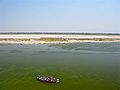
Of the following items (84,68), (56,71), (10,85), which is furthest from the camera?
(84,68)

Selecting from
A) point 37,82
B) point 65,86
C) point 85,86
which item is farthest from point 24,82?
point 85,86

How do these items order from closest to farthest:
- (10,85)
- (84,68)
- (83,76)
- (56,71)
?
(10,85)
(83,76)
(56,71)
(84,68)

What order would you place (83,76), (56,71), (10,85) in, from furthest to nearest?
1. (56,71)
2. (83,76)
3. (10,85)

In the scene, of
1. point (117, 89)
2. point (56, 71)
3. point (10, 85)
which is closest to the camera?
point (117, 89)

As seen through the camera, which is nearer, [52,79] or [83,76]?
[52,79]

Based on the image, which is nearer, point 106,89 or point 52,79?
point 106,89

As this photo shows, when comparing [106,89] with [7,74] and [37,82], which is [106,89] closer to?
[37,82]

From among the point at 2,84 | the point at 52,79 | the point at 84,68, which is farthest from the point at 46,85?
the point at 84,68

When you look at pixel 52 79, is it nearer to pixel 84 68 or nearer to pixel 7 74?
pixel 7 74
